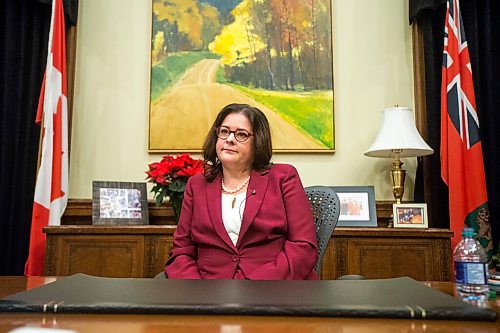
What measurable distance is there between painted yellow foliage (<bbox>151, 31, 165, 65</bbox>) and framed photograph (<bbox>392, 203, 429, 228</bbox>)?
81.2 inches

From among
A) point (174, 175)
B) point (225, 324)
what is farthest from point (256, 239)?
point (174, 175)

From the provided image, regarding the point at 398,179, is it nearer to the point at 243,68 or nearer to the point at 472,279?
the point at 243,68

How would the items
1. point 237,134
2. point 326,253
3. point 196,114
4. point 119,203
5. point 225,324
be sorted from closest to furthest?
point 225,324
point 237,134
point 326,253
point 119,203
point 196,114

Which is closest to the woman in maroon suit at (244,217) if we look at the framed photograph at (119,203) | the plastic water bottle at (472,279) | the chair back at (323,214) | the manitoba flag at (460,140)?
the chair back at (323,214)

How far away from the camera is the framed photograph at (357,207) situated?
9.21 ft

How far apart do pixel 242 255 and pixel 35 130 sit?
222 centimetres

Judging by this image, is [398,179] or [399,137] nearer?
[399,137]

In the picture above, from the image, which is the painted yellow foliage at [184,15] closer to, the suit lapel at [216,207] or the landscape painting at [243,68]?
the landscape painting at [243,68]

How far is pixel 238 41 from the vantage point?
3.31 m

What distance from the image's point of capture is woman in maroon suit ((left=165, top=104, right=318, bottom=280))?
5.36 ft

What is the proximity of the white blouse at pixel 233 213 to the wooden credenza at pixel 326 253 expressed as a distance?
864 mm

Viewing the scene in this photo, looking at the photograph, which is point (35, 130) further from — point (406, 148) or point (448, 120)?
point (448, 120)

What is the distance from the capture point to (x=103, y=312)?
815 mm

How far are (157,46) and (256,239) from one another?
219cm
